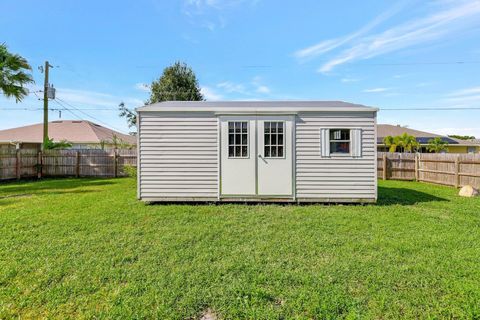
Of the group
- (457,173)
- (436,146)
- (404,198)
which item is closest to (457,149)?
(436,146)

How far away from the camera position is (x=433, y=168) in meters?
10.7

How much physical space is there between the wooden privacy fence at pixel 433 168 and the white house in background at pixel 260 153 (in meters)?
5.55

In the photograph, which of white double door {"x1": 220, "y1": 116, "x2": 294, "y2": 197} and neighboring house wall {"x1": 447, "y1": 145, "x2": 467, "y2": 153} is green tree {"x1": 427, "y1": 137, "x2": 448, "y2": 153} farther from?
white double door {"x1": 220, "y1": 116, "x2": 294, "y2": 197}

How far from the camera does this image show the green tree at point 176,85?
20.7 meters

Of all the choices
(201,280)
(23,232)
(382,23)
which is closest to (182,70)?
(382,23)

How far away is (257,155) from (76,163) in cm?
1174

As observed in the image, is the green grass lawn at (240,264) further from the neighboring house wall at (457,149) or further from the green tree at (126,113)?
the neighboring house wall at (457,149)

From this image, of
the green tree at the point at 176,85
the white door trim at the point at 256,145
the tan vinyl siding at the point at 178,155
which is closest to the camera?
the white door trim at the point at 256,145

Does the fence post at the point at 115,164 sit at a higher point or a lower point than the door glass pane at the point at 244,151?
lower

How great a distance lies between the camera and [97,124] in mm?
28500

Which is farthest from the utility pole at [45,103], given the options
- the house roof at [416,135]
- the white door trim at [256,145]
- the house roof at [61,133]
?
the house roof at [416,135]

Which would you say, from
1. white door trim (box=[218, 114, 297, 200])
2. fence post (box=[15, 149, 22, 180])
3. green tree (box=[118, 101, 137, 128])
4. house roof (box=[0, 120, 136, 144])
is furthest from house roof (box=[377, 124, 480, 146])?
house roof (box=[0, 120, 136, 144])

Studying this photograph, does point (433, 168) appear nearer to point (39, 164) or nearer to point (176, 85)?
point (176, 85)

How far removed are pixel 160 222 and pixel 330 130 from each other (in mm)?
4777
